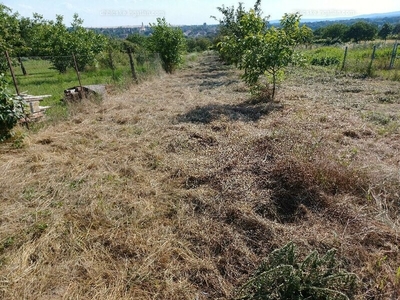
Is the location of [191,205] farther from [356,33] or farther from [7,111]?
[356,33]

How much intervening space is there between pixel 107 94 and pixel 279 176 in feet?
20.8

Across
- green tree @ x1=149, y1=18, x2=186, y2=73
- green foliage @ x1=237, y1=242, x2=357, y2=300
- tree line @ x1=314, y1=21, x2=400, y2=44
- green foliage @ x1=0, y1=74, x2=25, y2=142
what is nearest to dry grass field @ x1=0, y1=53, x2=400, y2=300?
green foliage @ x1=237, y1=242, x2=357, y2=300

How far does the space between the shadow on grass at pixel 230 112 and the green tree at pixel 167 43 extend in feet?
25.6

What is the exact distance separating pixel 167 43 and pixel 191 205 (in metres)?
11.8

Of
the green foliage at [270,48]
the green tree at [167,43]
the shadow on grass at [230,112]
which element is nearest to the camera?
the shadow on grass at [230,112]

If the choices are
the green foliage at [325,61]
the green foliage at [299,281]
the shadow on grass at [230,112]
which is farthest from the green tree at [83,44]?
the green foliage at [299,281]

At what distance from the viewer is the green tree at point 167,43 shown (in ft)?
41.6

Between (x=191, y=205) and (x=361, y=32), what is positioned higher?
(x=361, y=32)

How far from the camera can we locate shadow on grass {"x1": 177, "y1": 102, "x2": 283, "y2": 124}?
549 cm

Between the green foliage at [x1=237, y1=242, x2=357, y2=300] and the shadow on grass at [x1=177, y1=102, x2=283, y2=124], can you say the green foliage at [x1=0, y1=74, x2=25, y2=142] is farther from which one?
the green foliage at [x1=237, y1=242, x2=357, y2=300]

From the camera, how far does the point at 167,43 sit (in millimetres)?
12766

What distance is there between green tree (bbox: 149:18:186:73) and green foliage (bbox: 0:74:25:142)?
9735mm

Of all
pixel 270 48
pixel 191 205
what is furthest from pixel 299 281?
pixel 270 48

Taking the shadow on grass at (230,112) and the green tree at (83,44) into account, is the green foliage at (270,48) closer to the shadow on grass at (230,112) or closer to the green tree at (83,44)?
the shadow on grass at (230,112)
